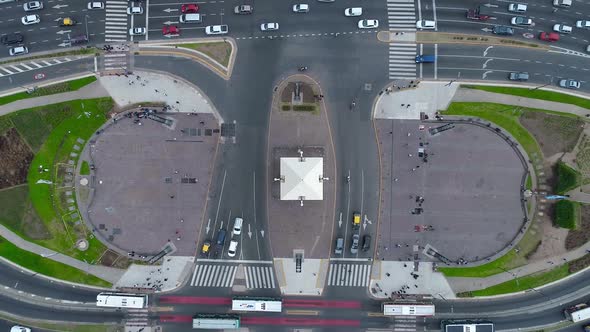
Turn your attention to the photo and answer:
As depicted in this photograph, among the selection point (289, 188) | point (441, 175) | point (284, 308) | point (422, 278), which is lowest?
point (284, 308)

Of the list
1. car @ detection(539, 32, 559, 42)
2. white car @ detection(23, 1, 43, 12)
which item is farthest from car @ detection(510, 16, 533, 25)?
white car @ detection(23, 1, 43, 12)

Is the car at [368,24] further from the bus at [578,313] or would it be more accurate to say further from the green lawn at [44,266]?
the green lawn at [44,266]

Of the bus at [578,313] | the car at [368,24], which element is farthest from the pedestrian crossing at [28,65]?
the bus at [578,313]

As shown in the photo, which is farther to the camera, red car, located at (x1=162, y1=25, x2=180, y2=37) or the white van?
red car, located at (x1=162, y1=25, x2=180, y2=37)

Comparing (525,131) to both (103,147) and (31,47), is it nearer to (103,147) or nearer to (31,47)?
(103,147)

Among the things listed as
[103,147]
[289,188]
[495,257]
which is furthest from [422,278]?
[103,147]

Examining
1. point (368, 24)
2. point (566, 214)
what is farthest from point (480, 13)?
point (566, 214)

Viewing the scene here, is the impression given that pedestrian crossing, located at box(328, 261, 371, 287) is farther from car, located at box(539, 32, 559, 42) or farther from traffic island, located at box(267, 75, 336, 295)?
car, located at box(539, 32, 559, 42)
